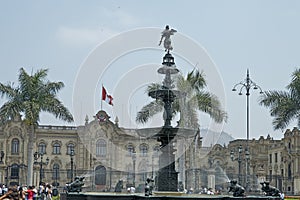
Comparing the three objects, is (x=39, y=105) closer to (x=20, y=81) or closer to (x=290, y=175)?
(x=20, y=81)

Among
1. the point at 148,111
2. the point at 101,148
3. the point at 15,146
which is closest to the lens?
the point at 148,111

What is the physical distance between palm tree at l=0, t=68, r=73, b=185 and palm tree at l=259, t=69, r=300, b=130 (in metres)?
12.3

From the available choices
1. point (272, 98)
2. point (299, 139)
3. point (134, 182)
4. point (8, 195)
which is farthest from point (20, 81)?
point (299, 139)

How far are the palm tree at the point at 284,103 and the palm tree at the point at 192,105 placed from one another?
9.49ft

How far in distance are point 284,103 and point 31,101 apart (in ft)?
49.4

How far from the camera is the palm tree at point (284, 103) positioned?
31.3m

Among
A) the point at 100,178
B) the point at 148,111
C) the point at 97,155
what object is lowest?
the point at 100,178

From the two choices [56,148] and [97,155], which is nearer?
[97,155]

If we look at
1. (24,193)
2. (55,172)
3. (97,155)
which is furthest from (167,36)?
(97,155)

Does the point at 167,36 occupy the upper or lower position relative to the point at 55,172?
upper

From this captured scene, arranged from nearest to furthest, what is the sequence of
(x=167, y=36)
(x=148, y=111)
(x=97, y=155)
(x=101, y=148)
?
(x=167, y=36) → (x=148, y=111) → (x=97, y=155) → (x=101, y=148)

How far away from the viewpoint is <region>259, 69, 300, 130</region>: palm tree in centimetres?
3127

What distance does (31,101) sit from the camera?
105 feet

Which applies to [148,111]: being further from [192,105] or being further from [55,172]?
[55,172]
